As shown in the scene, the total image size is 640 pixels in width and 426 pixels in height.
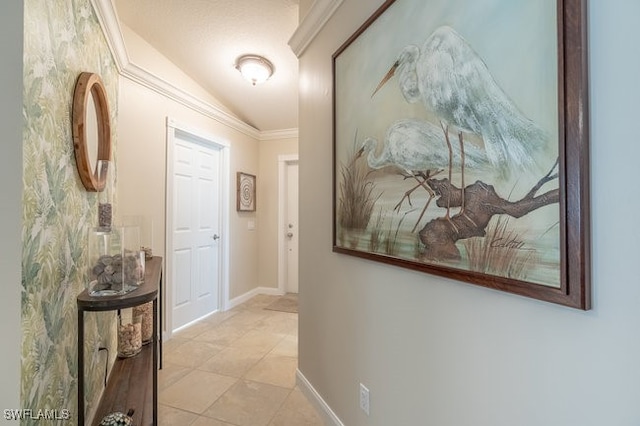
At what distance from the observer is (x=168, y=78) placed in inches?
119

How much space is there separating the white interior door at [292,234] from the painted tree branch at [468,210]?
3.51 m

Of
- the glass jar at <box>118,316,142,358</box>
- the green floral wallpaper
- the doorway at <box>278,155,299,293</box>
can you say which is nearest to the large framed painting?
the green floral wallpaper

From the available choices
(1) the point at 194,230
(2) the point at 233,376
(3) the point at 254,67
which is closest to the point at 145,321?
(2) the point at 233,376

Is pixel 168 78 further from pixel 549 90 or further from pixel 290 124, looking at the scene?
pixel 549 90

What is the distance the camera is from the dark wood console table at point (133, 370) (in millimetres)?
1309

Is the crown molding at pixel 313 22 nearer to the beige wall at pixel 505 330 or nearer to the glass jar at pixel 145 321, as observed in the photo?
the beige wall at pixel 505 330

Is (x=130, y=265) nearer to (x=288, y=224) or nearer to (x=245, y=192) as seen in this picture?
(x=245, y=192)

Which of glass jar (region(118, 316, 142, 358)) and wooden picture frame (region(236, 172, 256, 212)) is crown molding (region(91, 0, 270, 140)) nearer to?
wooden picture frame (region(236, 172, 256, 212))

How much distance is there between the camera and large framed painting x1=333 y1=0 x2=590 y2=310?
2.23 ft

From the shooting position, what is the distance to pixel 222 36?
8.96 feet

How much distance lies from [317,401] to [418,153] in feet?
5.26
